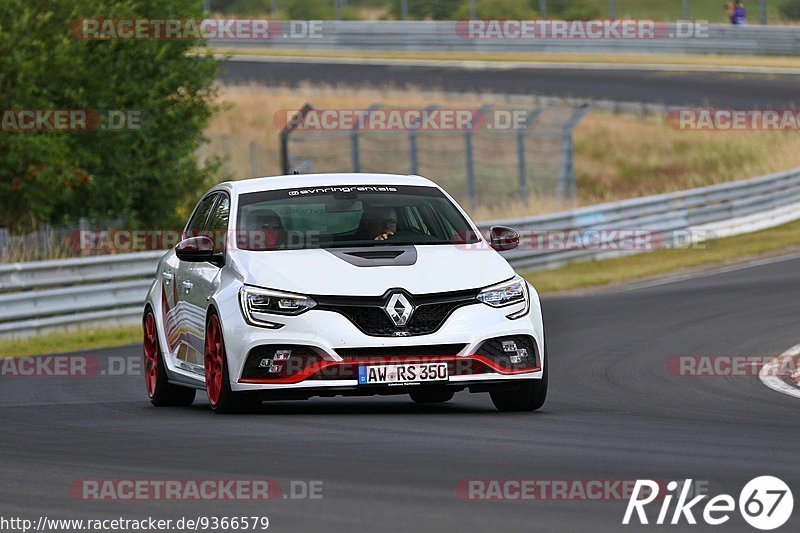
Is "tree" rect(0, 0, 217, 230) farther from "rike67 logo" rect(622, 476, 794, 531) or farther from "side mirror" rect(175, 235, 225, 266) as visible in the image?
"rike67 logo" rect(622, 476, 794, 531)

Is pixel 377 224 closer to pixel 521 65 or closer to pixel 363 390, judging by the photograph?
pixel 363 390

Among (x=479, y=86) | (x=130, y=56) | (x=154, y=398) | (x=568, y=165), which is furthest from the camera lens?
(x=479, y=86)

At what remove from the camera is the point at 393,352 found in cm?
1039

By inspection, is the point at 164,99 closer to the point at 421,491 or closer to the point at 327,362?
the point at 327,362

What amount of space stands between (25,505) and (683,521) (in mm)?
2836

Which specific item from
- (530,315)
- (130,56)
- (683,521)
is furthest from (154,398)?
(130,56)

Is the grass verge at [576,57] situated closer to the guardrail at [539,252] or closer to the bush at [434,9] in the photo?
the bush at [434,9]

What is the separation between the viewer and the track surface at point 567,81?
44969 millimetres

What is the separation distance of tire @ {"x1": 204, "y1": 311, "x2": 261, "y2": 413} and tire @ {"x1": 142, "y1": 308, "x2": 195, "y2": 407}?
4.39 feet

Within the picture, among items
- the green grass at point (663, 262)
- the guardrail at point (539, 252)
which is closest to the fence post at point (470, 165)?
the guardrail at point (539, 252)

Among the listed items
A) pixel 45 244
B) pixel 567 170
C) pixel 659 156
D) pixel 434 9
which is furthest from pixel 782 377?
pixel 434 9

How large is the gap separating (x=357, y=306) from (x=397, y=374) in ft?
1.59

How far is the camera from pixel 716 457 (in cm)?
834

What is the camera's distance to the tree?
25.7 meters
